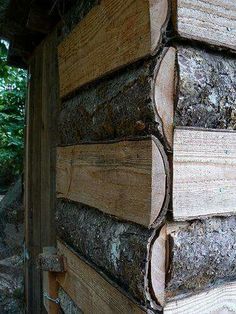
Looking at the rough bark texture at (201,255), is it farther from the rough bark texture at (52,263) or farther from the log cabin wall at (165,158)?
the rough bark texture at (52,263)

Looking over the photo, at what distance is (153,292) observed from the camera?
1.00 metres

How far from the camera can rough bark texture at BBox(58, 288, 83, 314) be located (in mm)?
1604

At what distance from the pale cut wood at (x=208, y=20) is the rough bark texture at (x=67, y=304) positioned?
1229 mm

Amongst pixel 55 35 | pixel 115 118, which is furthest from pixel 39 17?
pixel 115 118

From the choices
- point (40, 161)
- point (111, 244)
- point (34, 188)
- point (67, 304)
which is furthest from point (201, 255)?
point (34, 188)

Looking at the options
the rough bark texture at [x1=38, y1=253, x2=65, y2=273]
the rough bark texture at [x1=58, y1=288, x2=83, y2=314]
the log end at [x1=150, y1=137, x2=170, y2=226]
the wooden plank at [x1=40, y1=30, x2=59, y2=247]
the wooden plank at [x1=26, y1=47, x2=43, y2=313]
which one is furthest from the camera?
the wooden plank at [x1=26, y1=47, x2=43, y2=313]

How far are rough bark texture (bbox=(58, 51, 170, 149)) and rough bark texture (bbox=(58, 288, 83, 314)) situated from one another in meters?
0.77

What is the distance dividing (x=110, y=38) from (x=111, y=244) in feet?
2.39

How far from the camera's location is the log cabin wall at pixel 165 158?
0.98 metres

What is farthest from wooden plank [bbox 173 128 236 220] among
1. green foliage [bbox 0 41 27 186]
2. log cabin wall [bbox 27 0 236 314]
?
green foliage [bbox 0 41 27 186]

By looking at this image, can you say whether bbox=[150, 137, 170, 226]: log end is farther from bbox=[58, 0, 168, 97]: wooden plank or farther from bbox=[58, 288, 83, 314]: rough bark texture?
bbox=[58, 288, 83, 314]: rough bark texture

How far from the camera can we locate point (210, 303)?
1113mm

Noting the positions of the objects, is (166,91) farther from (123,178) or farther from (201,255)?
(201,255)

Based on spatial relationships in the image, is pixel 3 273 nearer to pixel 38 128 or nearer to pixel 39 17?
pixel 38 128
